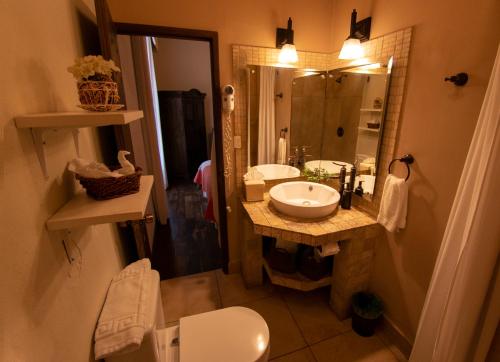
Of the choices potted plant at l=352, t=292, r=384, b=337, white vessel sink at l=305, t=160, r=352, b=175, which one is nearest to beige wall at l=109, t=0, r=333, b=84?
white vessel sink at l=305, t=160, r=352, b=175

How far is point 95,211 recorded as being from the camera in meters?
0.73

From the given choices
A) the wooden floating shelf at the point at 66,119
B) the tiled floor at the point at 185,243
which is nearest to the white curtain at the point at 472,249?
the wooden floating shelf at the point at 66,119

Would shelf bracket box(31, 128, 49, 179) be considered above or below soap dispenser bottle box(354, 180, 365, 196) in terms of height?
above

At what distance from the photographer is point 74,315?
76 centimetres

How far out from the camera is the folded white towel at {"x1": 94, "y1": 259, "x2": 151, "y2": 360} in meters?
0.83

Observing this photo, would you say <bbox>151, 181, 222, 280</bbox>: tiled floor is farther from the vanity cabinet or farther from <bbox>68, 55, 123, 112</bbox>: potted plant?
<bbox>68, 55, 123, 112</bbox>: potted plant

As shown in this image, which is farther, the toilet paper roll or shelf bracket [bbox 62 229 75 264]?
the toilet paper roll

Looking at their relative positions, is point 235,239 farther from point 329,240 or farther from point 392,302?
point 392,302

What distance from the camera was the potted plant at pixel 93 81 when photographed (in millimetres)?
723

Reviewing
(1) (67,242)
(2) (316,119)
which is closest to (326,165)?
(2) (316,119)

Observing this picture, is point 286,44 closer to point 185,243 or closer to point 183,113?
A: point 185,243

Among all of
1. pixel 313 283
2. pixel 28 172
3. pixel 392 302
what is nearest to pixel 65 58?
pixel 28 172

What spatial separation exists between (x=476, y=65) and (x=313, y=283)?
1586mm

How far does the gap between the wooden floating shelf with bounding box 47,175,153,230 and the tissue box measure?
1.12 metres
